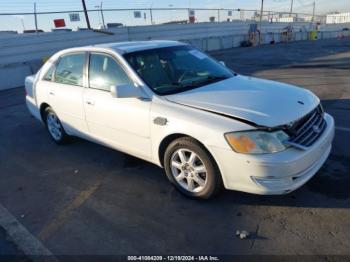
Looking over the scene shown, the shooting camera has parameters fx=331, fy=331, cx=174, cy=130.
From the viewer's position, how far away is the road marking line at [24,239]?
2.90 meters

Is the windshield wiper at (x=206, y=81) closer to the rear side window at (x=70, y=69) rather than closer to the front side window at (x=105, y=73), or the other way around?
the front side window at (x=105, y=73)

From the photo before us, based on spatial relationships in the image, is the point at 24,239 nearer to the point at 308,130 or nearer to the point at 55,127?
the point at 55,127

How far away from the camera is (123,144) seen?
4.11 m

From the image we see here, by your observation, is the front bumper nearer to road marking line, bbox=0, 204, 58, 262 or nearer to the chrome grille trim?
the chrome grille trim

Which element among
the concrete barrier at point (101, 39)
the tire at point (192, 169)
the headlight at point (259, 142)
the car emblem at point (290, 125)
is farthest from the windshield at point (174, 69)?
the concrete barrier at point (101, 39)

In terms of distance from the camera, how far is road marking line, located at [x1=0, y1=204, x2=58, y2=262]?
2902 mm

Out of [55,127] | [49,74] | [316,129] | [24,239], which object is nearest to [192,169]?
[316,129]

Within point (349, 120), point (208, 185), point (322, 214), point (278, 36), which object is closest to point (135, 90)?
point (208, 185)

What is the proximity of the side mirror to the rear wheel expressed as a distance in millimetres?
2155

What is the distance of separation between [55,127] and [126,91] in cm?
249

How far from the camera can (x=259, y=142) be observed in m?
2.95

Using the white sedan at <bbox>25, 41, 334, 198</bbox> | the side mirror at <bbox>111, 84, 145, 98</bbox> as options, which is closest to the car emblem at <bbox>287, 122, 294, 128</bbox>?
the white sedan at <bbox>25, 41, 334, 198</bbox>

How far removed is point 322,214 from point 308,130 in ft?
2.66

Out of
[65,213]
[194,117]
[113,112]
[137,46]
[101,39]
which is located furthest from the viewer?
[101,39]
